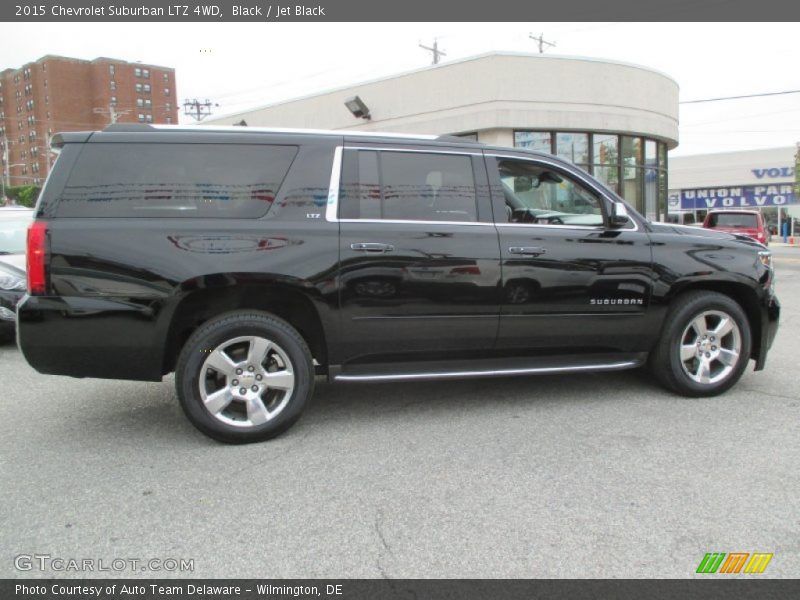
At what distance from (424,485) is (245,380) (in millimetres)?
1328

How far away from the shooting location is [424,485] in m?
3.29

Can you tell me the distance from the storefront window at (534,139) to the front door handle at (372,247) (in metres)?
14.0

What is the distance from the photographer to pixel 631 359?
→ 15.4 feet

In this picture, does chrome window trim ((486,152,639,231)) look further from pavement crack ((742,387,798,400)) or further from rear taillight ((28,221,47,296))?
rear taillight ((28,221,47,296))

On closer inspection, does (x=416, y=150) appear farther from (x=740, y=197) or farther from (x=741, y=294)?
(x=740, y=197)

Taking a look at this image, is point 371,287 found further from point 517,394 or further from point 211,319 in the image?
point 517,394

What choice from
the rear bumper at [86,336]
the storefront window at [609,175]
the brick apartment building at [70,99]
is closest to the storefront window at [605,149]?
the storefront window at [609,175]

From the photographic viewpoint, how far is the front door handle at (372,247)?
13.0 ft

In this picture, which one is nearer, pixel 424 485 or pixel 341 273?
pixel 424 485

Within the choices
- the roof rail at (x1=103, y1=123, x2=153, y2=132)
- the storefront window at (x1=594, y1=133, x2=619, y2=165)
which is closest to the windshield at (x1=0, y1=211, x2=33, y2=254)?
the roof rail at (x1=103, y1=123, x2=153, y2=132)

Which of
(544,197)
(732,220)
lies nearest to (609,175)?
(732,220)

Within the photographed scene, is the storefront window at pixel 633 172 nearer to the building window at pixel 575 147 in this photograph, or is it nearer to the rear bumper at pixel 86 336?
the building window at pixel 575 147
